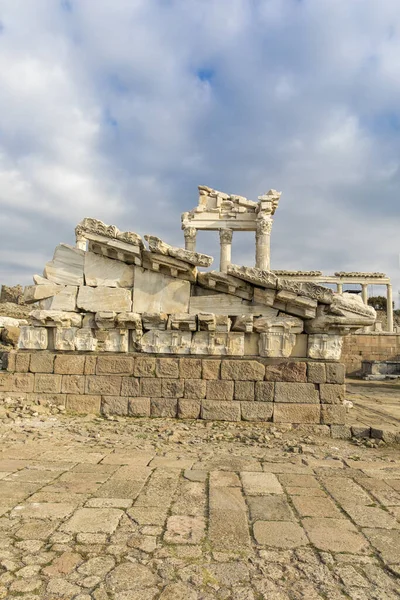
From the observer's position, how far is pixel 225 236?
957 inches

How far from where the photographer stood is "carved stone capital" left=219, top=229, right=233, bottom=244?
24.2 metres

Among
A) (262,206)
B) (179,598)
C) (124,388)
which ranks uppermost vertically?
(262,206)

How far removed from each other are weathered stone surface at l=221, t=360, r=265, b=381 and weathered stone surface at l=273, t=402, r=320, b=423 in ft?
1.92

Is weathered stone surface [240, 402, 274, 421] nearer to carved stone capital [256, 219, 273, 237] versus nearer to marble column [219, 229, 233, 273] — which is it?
carved stone capital [256, 219, 273, 237]

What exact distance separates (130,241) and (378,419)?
5.72m

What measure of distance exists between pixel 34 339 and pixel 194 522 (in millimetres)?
5252

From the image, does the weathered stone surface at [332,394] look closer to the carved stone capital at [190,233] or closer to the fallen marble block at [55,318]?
the fallen marble block at [55,318]

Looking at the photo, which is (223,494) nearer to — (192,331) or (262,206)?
(192,331)

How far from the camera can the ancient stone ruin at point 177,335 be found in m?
6.87

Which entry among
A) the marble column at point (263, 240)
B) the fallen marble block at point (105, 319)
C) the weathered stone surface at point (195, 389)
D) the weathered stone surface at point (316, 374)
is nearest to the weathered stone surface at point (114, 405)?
the weathered stone surface at point (195, 389)

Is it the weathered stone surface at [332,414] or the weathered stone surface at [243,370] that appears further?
the weathered stone surface at [243,370]

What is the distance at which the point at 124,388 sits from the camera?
281 inches

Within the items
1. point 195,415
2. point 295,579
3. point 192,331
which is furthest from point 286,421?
point 295,579

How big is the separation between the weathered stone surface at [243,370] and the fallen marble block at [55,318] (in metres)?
2.66
